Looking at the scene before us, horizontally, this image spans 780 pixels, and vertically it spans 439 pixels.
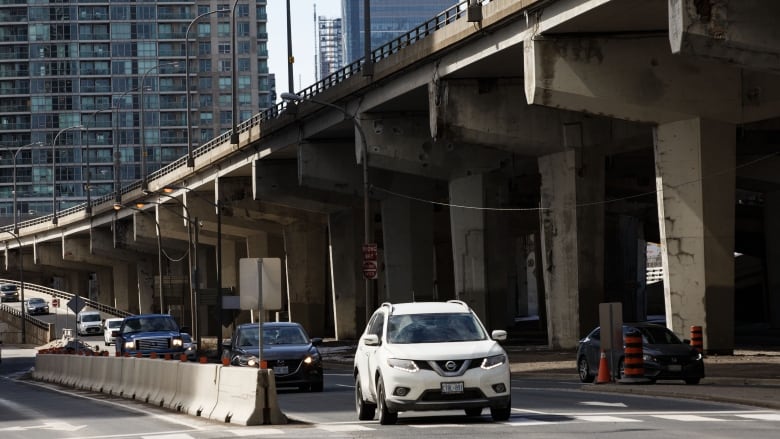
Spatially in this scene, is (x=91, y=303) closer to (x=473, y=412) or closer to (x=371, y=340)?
(x=473, y=412)

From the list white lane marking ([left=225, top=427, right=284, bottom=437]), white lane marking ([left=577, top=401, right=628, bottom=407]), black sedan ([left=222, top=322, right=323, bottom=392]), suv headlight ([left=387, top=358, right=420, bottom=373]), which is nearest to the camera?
white lane marking ([left=225, top=427, right=284, bottom=437])

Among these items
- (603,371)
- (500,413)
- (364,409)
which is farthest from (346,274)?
(500,413)

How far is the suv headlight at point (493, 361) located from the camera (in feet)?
61.9

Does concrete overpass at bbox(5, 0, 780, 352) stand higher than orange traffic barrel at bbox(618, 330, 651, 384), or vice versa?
concrete overpass at bbox(5, 0, 780, 352)

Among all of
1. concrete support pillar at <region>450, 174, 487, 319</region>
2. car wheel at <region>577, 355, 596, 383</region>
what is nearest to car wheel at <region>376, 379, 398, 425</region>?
car wheel at <region>577, 355, 596, 383</region>

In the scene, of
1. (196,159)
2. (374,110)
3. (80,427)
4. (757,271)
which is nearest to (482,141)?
(374,110)

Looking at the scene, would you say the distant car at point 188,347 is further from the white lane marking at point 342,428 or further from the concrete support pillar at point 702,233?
the white lane marking at point 342,428

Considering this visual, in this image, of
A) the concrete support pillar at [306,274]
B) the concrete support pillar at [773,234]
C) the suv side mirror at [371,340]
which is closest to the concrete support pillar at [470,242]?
the concrete support pillar at [773,234]

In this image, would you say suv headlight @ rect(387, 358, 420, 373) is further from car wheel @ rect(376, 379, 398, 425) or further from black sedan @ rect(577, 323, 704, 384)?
black sedan @ rect(577, 323, 704, 384)

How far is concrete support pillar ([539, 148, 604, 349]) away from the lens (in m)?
49.1

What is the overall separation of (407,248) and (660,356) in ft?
125

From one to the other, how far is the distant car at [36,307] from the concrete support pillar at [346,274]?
57452mm

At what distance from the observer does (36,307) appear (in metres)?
130

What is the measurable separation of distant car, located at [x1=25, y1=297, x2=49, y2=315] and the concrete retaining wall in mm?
88995
